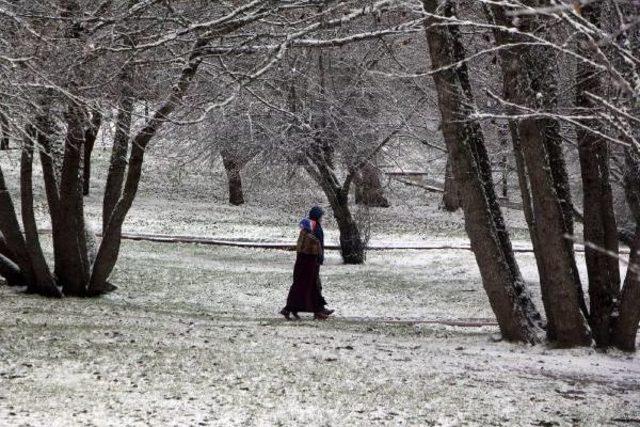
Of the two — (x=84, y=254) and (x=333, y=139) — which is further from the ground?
(x=333, y=139)

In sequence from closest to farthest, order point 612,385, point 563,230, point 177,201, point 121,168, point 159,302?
point 612,385 → point 563,230 → point 121,168 → point 159,302 → point 177,201

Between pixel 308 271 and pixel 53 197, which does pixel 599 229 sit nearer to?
pixel 308 271

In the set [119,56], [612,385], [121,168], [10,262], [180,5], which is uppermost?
[180,5]

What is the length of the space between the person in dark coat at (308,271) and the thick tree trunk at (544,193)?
427 cm

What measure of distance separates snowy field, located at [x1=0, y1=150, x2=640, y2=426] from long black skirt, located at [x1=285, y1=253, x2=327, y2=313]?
13.3 inches

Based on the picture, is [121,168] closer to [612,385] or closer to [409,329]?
[409,329]

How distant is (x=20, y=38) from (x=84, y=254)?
271 inches

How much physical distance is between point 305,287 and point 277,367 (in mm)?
5592

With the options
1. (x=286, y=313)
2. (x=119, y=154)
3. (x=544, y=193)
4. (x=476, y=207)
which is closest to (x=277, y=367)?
(x=476, y=207)

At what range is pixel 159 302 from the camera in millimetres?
17828

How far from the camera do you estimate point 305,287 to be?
602 inches

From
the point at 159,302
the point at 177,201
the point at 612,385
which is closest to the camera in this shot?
the point at 612,385

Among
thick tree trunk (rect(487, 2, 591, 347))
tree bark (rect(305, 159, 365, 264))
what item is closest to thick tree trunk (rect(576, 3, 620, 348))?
thick tree trunk (rect(487, 2, 591, 347))

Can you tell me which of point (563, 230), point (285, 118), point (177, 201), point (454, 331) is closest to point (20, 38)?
point (563, 230)
